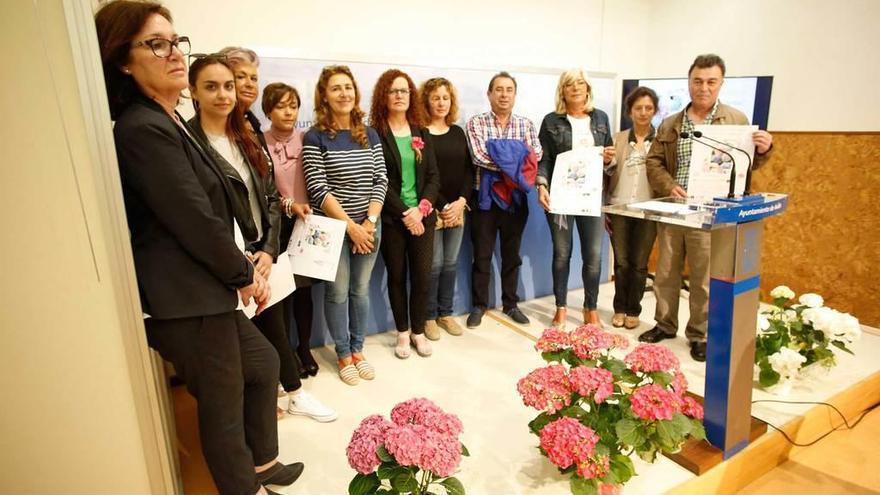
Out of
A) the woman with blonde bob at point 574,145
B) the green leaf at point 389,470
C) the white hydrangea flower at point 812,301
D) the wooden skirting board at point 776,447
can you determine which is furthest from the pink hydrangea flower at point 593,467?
the woman with blonde bob at point 574,145

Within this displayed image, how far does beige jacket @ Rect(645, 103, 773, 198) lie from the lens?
8.83 ft

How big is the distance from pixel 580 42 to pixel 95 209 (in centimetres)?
367

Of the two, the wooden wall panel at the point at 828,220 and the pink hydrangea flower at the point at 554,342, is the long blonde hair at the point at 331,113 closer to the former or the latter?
the pink hydrangea flower at the point at 554,342

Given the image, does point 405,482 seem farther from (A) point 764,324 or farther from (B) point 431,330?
(A) point 764,324

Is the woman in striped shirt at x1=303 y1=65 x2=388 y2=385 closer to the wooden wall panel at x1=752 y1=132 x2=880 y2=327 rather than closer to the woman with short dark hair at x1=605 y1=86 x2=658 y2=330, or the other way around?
the woman with short dark hair at x1=605 y1=86 x2=658 y2=330

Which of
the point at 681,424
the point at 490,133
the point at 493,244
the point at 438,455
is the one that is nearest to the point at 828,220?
the point at 493,244

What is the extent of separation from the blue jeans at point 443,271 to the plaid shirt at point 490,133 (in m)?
0.44

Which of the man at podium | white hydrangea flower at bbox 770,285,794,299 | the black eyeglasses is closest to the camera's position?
the black eyeglasses

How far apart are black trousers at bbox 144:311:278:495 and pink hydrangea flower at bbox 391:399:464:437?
459mm

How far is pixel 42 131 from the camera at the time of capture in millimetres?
1180

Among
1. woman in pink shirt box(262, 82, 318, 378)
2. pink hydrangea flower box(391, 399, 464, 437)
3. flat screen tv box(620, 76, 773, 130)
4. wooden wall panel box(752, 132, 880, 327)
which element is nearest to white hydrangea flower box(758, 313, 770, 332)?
wooden wall panel box(752, 132, 880, 327)

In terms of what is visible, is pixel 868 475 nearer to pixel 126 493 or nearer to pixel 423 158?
pixel 423 158

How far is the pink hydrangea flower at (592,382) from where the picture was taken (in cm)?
161

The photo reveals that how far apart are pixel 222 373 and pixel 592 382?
3.60 feet
